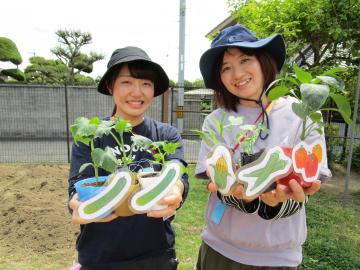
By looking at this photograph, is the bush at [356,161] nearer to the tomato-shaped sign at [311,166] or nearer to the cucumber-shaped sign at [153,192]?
the tomato-shaped sign at [311,166]

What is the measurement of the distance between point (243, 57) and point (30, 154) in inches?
331

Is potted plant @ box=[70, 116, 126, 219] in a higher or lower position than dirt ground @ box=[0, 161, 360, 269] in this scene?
higher

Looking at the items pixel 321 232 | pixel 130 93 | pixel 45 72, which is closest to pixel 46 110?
pixel 321 232

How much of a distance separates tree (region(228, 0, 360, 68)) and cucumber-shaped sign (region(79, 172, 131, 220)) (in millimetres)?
4149

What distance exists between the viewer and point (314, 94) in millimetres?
923

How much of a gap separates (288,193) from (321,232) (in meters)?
2.94

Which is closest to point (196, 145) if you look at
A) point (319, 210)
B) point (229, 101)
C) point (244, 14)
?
point (244, 14)

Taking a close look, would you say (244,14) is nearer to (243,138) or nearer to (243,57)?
(243,57)

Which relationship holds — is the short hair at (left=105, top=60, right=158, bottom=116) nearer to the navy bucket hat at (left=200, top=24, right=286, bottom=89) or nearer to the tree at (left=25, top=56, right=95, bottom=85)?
the navy bucket hat at (left=200, top=24, right=286, bottom=89)

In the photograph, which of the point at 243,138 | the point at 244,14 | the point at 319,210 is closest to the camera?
the point at 243,138

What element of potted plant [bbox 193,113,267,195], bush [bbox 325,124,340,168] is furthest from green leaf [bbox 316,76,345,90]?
bush [bbox 325,124,340,168]

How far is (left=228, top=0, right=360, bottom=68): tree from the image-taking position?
4578 millimetres

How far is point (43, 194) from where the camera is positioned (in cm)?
457

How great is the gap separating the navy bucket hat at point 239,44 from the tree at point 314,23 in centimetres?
337
